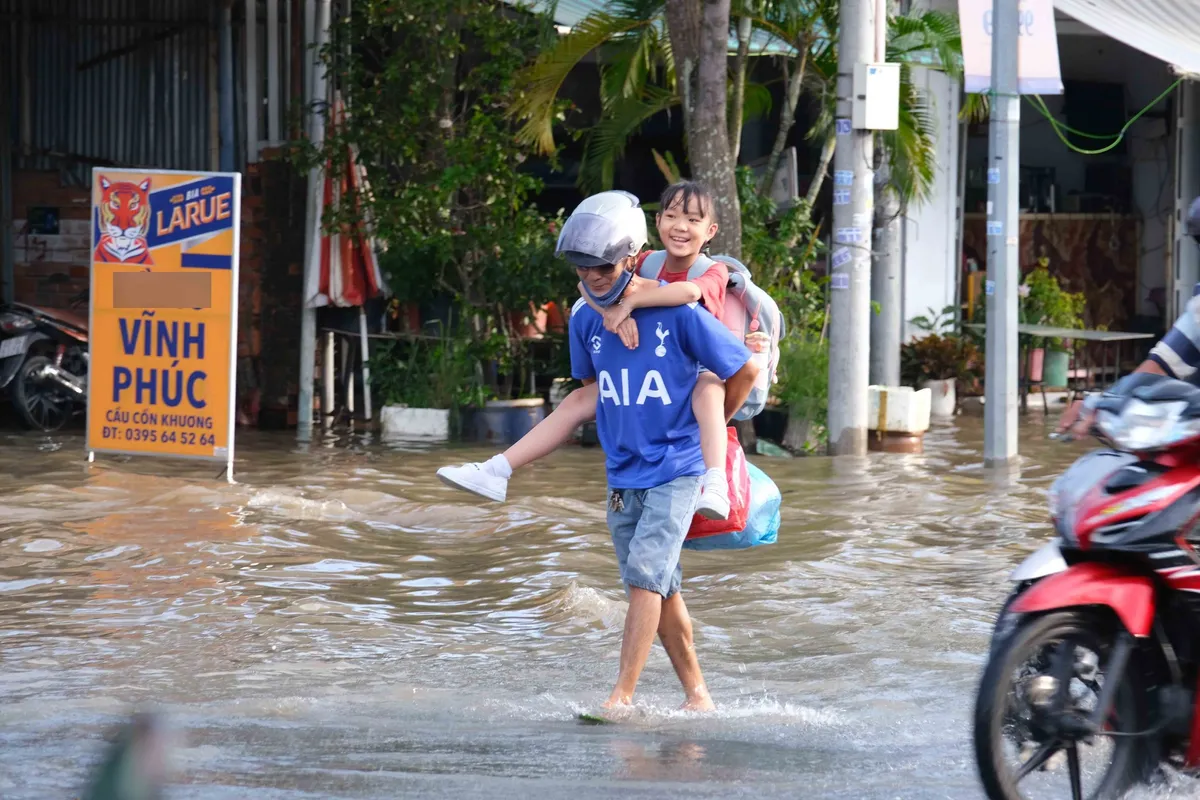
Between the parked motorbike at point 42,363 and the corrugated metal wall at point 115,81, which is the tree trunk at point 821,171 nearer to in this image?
the corrugated metal wall at point 115,81

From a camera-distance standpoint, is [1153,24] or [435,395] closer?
[435,395]

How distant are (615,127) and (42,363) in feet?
17.3

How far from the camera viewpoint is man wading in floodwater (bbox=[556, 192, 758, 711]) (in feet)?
16.0

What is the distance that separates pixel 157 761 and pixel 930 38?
1303 centimetres

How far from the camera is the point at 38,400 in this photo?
12.9 metres

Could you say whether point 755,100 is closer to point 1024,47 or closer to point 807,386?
point 807,386

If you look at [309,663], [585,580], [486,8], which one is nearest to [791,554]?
[585,580]

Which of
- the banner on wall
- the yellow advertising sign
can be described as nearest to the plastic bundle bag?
the yellow advertising sign

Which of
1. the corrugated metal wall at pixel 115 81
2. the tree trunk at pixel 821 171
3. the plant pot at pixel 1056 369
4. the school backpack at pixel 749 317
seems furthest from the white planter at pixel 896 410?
the school backpack at pixel 749 317

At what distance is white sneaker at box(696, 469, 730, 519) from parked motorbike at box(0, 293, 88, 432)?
915 cm

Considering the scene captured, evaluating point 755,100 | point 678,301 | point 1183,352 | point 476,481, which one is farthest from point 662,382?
point 755,100

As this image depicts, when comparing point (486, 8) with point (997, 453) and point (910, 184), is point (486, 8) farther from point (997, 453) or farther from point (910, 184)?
point (997, 453)

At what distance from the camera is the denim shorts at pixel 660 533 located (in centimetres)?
490

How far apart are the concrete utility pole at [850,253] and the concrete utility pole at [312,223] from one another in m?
4.27
